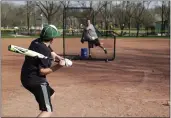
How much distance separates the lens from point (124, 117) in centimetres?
581

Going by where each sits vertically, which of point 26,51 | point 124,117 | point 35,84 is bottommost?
point 124,117

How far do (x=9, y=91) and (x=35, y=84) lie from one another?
3628 mm

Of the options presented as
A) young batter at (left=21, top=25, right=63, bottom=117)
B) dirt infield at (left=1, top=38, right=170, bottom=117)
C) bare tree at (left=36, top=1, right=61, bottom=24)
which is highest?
bare tree at (left=36, top=1, right=61, bottom=24)

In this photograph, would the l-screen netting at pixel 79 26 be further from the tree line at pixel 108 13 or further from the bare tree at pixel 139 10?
the bare tree at pixel 139 10

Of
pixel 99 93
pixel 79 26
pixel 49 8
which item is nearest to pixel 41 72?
pixel 99 93

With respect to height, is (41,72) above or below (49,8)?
below

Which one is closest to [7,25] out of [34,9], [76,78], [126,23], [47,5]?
[34,9]

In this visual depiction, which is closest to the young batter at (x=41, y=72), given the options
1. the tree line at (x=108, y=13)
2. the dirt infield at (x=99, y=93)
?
the dirt infield at (x=99, y=93)

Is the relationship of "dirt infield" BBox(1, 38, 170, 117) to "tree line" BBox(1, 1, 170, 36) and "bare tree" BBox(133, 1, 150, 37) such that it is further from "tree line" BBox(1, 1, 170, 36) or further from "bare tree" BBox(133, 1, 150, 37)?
"bare tree" BBox(133, 1, 150, 37)

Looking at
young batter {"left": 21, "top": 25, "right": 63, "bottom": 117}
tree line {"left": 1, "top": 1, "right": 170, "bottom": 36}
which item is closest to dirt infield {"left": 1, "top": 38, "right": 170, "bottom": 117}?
young batter {"left": 21, "top": 25, "right": 63, "bottom": 117}

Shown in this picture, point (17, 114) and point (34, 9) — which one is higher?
point (34, 9)

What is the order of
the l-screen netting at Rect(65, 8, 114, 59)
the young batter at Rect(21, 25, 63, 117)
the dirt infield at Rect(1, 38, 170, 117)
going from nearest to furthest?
the young batter at Rect(21, 25, 63, 117) → the dirt infield at Rect(1, 38, 170, 117) → the l-screen netting at Rect(65, 8, 114, 59)

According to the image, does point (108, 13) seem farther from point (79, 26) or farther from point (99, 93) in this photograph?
point (99, 93)

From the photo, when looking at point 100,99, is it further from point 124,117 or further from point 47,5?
point 47,5
